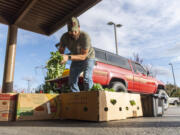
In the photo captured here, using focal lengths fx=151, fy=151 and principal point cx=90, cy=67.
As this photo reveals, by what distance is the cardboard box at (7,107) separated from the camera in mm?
2517

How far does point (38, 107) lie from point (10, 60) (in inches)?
108

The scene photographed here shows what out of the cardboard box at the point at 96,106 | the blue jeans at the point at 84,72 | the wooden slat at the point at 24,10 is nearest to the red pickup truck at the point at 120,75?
the blue jeans at the point at 84,72

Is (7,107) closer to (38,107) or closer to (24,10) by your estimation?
(38,107)

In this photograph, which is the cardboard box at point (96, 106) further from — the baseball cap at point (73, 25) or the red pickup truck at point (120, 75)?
the baseball cap at point (73, 25)

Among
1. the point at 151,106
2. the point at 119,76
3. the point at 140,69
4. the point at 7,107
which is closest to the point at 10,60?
the point at 7,107

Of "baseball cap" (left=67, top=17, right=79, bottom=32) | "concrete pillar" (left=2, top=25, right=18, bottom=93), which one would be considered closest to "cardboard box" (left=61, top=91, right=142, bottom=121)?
"baseball cap" (left=67, top=17, right=79, bottom=32)

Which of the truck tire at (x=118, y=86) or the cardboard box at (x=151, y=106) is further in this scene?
the truck tire at (x=118, y=86)

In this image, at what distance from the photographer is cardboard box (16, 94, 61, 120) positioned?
260 cm

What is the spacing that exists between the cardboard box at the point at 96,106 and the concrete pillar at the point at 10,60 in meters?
2.57

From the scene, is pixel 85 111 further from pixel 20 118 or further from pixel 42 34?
pixel 42 34

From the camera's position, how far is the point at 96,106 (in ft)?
7.62

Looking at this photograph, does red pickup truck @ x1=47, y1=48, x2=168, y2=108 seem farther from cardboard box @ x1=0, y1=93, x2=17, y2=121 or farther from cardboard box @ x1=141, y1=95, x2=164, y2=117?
cardboard box @ x1=0, y1=93, x2=17, y2=121

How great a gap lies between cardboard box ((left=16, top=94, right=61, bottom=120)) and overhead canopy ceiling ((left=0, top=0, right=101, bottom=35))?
104 inches

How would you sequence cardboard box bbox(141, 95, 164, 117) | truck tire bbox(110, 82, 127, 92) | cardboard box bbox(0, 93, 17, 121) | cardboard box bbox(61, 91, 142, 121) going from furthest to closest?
truck tire bbox(110, 82, 127, 92) → cardboard box bbox(141, 95, 164, 117) → cardboard box bbox(0, 93, 17, 121) → cardboard box bbox(61, 91, 142, 121)
